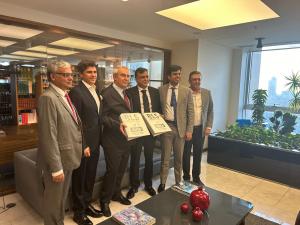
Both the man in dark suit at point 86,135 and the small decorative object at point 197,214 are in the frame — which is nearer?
the small decorative object at point 197,214

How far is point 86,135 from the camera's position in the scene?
226 cm

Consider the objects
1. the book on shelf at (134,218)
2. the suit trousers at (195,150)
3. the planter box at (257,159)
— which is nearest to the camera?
the book on shelf at (134,218)

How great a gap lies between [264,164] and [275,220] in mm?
1333

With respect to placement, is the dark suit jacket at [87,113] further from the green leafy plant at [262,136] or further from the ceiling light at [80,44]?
the green leafy plant at [262,136]

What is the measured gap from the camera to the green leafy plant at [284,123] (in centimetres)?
396

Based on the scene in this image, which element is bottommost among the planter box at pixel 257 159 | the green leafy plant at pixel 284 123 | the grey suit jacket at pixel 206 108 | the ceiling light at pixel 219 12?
the planter box at pixel 257 159

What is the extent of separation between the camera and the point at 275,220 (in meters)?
2.54

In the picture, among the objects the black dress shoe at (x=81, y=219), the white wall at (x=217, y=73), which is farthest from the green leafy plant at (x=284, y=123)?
the black dress shoe at (x=81, y=219)

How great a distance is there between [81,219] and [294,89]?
4.44 meters

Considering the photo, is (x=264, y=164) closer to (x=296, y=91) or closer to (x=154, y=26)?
(x=296, y=91)

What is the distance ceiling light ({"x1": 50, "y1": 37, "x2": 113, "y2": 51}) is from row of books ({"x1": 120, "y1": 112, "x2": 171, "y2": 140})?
1.90m

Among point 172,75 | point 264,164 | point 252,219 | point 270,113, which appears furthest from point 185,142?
point 270,113

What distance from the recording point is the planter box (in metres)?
3.49

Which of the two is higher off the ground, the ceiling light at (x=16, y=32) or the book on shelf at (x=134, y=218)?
the ceiling light at (x=16, y=32)
